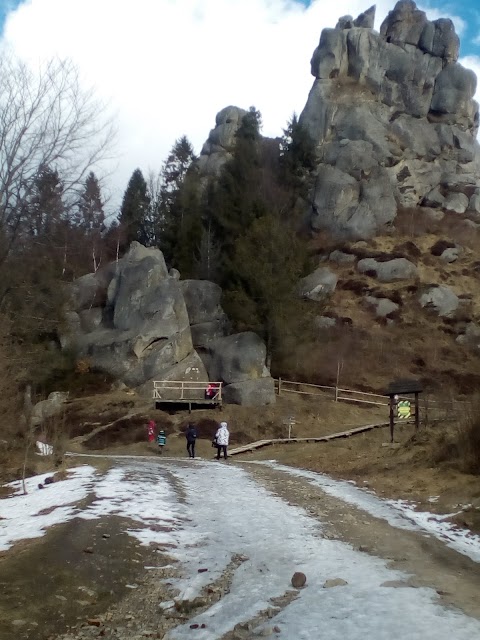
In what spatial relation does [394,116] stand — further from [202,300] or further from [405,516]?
[405,516]

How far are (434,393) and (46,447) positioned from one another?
89.6 feet

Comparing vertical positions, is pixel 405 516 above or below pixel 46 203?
below

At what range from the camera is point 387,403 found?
1570 inches

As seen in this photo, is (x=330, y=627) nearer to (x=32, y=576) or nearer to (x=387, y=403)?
(x=32, y=576)

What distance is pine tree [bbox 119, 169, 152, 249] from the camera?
61.7 meters

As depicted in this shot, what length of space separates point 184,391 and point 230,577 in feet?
101

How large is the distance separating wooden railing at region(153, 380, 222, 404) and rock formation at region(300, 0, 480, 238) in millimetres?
32604

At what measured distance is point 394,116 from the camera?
240ft

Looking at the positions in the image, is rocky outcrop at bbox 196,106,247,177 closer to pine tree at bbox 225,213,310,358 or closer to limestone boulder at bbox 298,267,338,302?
limestone boulder at bbox 298,267,338,302

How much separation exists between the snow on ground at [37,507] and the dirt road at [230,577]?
312 millimetres

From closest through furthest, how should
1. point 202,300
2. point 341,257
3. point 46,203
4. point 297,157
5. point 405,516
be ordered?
point 405,516, point 46,203, point 202,300, point 341,257, point 297,157

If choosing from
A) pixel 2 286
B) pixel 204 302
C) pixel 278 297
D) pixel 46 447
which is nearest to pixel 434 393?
pixel 278 297

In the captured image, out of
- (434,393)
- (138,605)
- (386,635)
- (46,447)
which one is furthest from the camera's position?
(434,393)

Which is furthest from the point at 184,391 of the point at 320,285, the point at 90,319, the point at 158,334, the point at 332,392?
the point at 320,285
